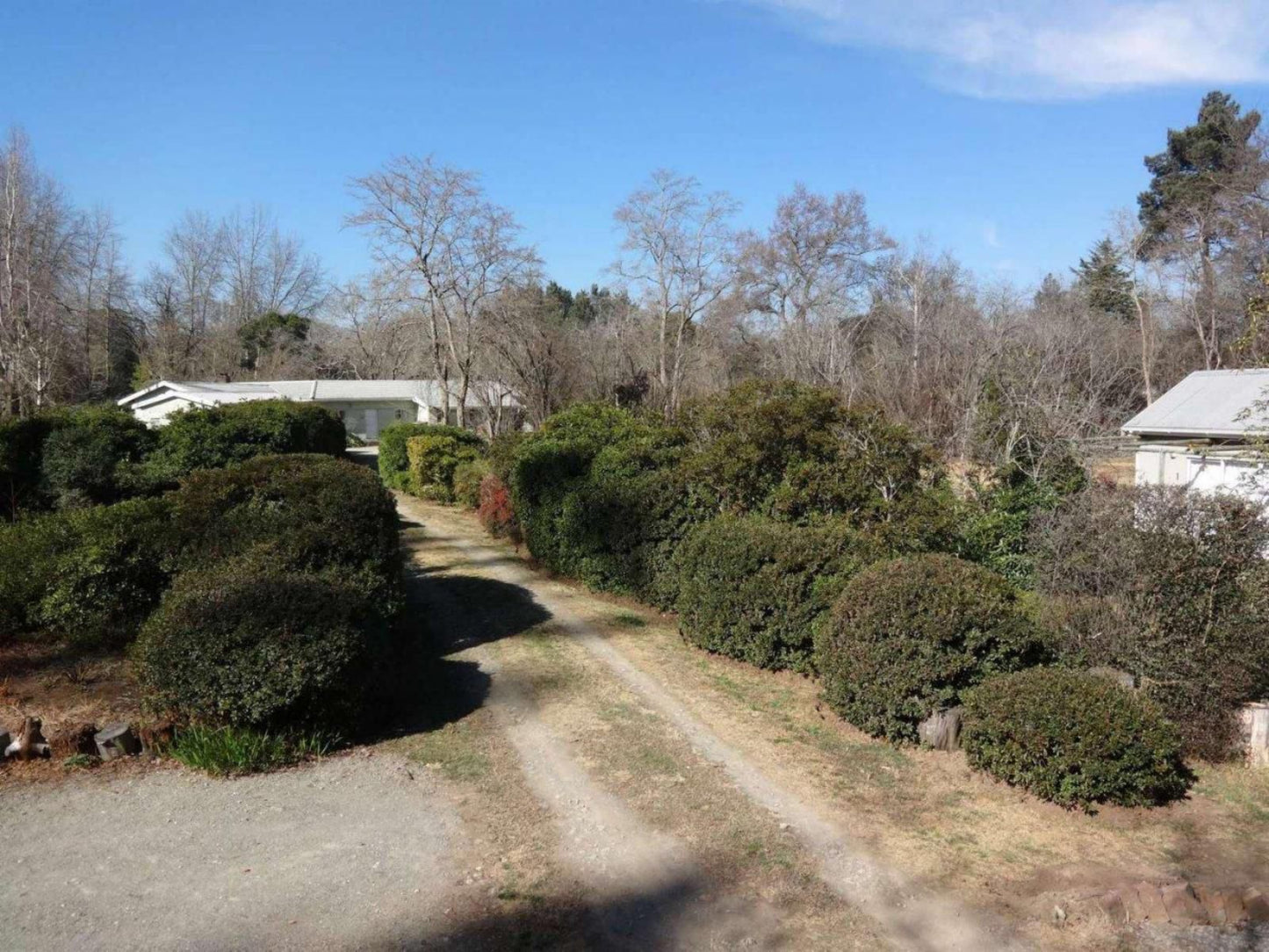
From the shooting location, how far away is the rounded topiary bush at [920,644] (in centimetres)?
679

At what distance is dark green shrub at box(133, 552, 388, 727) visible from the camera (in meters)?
6.29

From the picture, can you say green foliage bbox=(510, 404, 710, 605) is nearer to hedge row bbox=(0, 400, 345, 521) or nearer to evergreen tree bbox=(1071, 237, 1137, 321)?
hedge row bbox=(0, 400, 345, 521)

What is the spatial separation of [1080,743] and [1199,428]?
1451 centimetres

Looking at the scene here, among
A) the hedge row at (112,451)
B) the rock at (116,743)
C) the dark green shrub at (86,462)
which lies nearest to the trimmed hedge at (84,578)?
the rock at (116,743)

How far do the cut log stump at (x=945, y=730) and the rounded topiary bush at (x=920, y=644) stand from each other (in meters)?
0.06

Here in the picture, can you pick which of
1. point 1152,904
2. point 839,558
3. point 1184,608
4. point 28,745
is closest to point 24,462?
point 28,745

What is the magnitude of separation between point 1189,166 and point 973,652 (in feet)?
146

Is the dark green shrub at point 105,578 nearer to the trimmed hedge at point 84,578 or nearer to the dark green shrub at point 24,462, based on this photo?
the trimmed hedge at point 84,578

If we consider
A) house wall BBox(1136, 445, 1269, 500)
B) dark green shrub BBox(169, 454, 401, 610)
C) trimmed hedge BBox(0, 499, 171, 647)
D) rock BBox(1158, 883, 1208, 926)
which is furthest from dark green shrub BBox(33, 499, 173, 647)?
house wall BBox(1136, 445, 1269, 500)

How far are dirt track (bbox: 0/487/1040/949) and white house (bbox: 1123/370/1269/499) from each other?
1311 cm

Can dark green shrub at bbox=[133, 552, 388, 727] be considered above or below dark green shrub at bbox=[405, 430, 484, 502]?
below

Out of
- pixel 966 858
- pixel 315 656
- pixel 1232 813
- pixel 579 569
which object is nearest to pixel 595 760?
pixel 315 656

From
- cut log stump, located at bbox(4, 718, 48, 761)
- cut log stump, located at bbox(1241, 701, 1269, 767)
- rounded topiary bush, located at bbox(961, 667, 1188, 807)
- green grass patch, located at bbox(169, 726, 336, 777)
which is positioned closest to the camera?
rounded topiary bush, located at bbox(961, 667, 1188, 807)

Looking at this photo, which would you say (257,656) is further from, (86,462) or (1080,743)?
(86,462)
